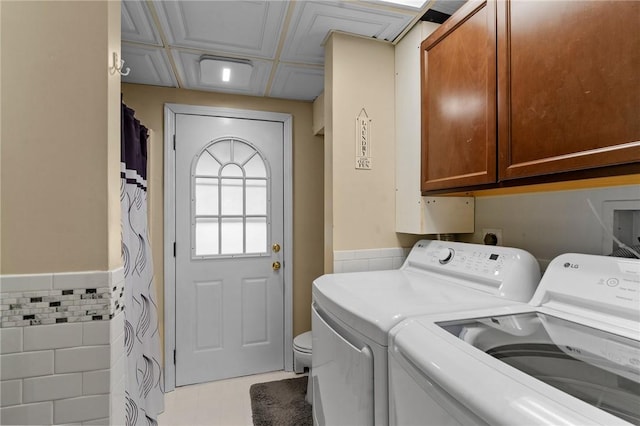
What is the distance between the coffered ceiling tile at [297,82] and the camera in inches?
84.4

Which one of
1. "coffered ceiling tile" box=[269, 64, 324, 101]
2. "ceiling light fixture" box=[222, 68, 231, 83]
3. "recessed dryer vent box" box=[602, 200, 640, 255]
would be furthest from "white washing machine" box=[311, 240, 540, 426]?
"ceiling light fixture" box=[222, 68, 231, 83]

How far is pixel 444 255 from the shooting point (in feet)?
4.91

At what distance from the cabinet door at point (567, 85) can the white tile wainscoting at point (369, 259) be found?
2.58 ft

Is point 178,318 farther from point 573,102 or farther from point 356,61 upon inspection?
point 573,102

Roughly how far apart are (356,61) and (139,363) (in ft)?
6.91

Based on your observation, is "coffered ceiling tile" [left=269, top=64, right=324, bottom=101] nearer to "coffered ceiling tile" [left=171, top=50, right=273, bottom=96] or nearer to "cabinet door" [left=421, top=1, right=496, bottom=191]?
"coffered ceiling tile" [left=171, top=50, right=273, bottom=96]

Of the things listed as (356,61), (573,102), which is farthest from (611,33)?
(356,61)

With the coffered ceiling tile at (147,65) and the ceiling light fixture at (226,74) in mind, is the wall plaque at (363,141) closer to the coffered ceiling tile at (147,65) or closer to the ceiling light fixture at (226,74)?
the ceiling light fixture at (226,74)

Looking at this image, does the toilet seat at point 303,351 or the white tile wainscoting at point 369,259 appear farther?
the toilet seat at point 303,351

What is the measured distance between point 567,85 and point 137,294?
2174mm

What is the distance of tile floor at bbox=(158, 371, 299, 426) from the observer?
2.00 meters

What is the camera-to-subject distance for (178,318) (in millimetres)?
2400

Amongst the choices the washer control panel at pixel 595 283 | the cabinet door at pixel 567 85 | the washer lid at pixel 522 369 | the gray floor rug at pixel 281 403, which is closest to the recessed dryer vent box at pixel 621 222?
the washer control panel at pixel 595 283

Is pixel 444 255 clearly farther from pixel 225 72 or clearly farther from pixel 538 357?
pixel 225 72
